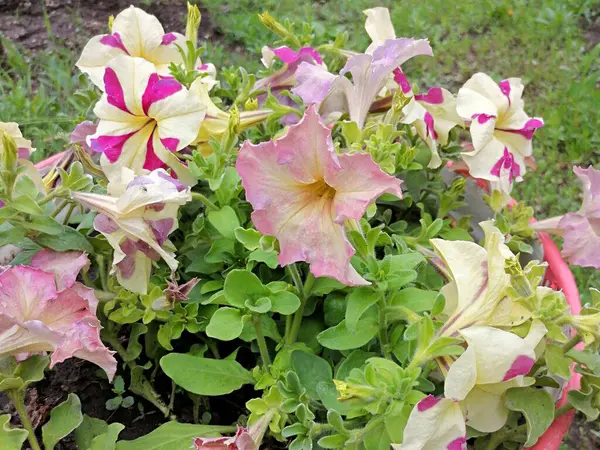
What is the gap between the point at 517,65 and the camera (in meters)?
2.41

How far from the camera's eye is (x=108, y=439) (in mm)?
833

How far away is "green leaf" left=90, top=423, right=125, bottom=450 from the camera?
832 millimetres

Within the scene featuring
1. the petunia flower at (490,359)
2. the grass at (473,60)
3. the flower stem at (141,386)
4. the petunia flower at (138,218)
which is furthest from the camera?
the grass at (473,60)

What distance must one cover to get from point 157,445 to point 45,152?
46.7 inches

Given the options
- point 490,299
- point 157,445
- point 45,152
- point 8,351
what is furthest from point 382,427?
point 45,152

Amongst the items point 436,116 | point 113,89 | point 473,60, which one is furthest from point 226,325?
point 473,60

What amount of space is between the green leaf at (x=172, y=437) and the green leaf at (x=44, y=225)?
0.29 meters

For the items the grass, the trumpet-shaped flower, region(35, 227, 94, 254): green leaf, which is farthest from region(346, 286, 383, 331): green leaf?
the grass

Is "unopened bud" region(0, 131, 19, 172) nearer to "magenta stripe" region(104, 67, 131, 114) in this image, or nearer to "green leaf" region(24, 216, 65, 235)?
"green leaf" region(24, 216, 65, 235)

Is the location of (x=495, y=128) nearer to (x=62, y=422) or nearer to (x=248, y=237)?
(x=248, y=237)

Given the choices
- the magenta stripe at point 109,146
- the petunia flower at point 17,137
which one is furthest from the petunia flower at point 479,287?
the petunia flower at point 17,137

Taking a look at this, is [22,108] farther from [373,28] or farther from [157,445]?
[157,445]

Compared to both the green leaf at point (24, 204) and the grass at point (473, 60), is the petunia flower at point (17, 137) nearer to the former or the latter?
the green leaf at point (24, 204)

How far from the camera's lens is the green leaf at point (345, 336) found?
852 millimetres
